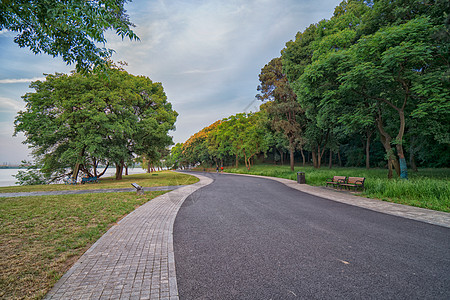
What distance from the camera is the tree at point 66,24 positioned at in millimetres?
3246

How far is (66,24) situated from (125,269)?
417 centimetres

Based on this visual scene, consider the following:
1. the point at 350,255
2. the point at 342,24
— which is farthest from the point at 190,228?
the point at 342,24

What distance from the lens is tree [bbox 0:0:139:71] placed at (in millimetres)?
3246

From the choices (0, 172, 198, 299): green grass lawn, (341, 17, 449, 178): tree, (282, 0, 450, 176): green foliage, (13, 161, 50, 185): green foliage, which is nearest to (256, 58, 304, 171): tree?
(282, 0, 450, 176): green foliage

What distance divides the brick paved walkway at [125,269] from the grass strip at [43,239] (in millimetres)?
245

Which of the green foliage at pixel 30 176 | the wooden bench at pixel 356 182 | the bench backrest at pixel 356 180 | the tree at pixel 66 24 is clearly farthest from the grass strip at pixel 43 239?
the green foliage at pixel 30 176

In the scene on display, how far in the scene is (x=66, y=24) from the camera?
327 cm

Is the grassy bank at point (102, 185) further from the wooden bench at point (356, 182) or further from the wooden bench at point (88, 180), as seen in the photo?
the wooden bench at point (356, 182)

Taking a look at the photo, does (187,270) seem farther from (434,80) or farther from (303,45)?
(303,45)

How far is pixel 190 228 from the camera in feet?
17.6

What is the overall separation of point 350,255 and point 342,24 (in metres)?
20.2

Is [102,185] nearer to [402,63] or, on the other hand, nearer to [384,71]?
[384,71]

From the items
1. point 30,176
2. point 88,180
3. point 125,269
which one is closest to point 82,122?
point 88,180

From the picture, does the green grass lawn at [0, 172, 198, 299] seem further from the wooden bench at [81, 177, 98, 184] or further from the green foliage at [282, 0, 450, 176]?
the green foliage at [282, 0, 450, 176]
